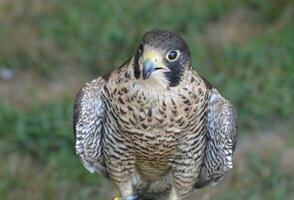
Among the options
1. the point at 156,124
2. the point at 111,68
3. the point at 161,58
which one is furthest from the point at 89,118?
the point at 111,68

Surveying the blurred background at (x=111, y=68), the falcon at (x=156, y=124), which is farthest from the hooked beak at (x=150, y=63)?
the blurred background at (x=111, y=68)

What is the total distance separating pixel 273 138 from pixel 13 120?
1.84 m

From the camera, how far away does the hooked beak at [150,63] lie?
3111 mm

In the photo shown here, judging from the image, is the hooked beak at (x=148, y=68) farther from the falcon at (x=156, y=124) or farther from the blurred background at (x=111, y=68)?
the blurred background at (x=111, y=68)

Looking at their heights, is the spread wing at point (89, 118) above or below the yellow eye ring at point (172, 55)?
below

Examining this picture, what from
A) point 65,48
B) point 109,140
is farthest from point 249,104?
point 109,140

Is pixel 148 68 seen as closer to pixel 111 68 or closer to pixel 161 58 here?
pixel 161 58

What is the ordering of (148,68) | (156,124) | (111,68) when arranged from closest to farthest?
1. (148,68)
2. (156,124)
3. (111,68)

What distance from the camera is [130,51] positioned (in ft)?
20.3

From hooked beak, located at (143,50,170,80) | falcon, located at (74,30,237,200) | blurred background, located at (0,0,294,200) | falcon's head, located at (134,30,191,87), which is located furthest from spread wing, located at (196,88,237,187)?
blurred background, located at (0,0,294,200)

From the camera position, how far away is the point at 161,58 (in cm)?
318

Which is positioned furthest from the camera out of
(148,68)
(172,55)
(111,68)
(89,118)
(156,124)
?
(111,68)

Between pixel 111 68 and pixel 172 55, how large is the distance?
2826 mm

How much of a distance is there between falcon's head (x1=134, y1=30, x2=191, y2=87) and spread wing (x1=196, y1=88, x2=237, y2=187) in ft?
1.19
